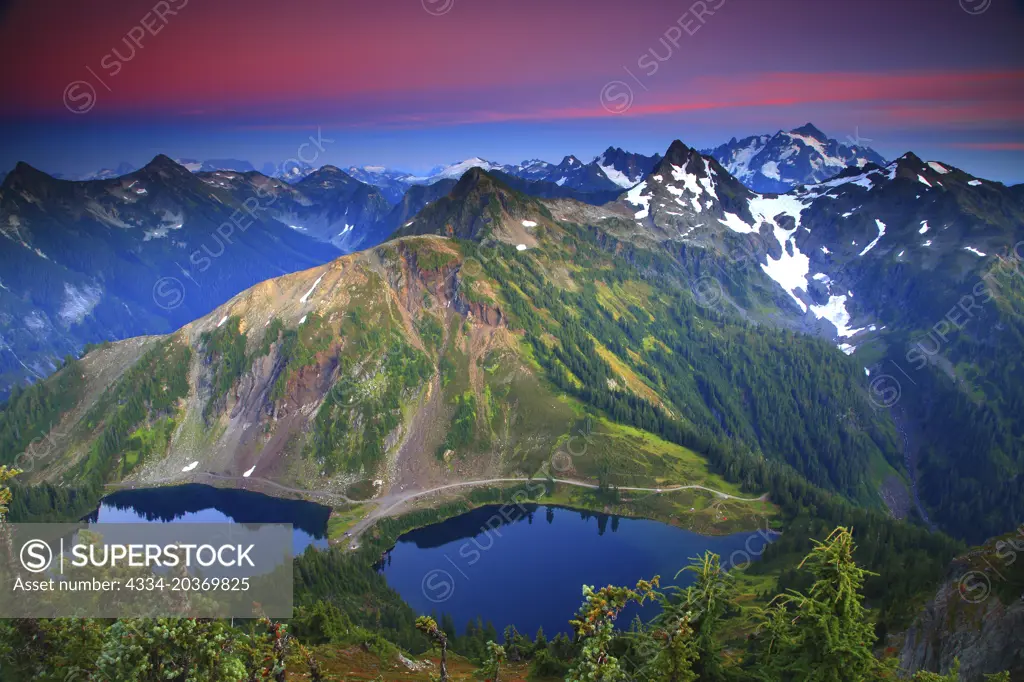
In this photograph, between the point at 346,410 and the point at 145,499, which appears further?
the point at 346,410

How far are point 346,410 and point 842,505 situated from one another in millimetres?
144622

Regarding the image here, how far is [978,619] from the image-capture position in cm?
3984

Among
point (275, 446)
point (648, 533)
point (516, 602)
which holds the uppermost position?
point (275, 446)

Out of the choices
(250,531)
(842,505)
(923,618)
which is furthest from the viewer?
(842,505)

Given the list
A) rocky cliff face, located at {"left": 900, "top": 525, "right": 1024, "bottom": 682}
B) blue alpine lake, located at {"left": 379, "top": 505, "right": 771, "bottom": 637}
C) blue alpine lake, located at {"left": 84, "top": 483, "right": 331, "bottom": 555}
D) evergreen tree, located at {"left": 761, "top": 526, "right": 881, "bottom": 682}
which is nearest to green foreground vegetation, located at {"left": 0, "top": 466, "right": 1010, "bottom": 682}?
evergreen tree, located at {"left": 761, "top": 526, "right": 881, "bottom": 682}

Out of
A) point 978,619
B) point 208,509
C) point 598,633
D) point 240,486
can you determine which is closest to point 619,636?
point 598,633

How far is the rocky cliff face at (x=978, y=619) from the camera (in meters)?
36.8

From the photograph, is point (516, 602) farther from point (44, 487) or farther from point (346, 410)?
point (44, 487)

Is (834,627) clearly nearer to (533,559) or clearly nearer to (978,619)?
(978,619)

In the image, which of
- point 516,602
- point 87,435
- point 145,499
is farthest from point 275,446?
point 516,602

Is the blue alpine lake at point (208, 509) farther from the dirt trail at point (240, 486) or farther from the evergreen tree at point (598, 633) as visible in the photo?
the evergreen tree at point (598, 633)

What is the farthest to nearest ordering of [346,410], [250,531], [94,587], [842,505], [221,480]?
[346,410]
[221,480]
[842,505]
[250,531]
[94,587]

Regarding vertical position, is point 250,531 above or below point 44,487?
below

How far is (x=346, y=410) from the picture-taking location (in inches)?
7638
